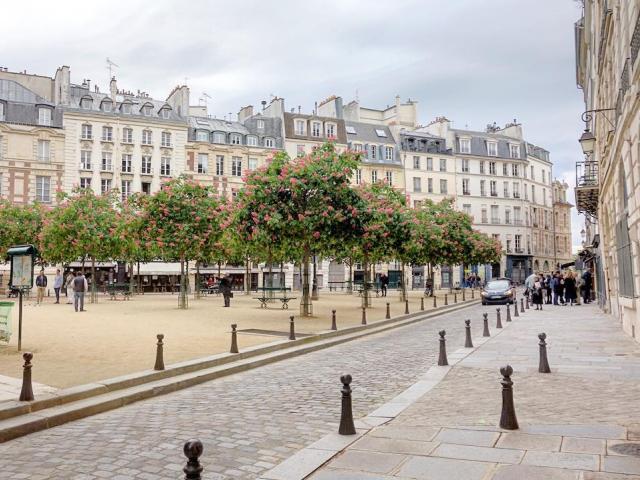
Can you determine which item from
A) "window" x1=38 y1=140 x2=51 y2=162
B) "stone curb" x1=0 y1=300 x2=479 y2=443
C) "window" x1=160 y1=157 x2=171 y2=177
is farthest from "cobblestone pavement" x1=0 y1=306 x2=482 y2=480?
"window" x1=160 y1=157 x2=171 y2=177

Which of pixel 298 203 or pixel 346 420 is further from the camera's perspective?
pixel 298 203

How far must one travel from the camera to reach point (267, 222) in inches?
745

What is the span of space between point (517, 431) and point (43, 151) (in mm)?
50079

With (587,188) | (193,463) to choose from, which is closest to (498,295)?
(587,188)

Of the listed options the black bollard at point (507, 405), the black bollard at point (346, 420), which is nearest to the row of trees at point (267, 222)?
the black bollard at point (346, 420)

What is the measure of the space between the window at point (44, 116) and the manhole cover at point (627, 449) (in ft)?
169

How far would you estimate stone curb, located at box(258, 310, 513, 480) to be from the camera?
5.04 metres

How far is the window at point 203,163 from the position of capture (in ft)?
180

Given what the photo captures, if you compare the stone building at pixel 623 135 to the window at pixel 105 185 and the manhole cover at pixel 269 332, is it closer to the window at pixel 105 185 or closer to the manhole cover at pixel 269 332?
the manhole cover at pixel 269 332

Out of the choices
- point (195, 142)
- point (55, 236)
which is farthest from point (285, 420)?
point (195, 142)

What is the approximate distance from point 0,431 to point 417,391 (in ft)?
17.2

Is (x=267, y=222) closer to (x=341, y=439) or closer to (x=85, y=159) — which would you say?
(x=341, y=439)

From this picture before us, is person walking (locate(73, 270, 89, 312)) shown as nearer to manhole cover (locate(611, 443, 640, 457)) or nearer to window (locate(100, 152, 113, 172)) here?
manhole cover (locate(611, 443, 640, 457))

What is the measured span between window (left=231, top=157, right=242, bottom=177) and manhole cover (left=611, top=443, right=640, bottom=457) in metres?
52.6
